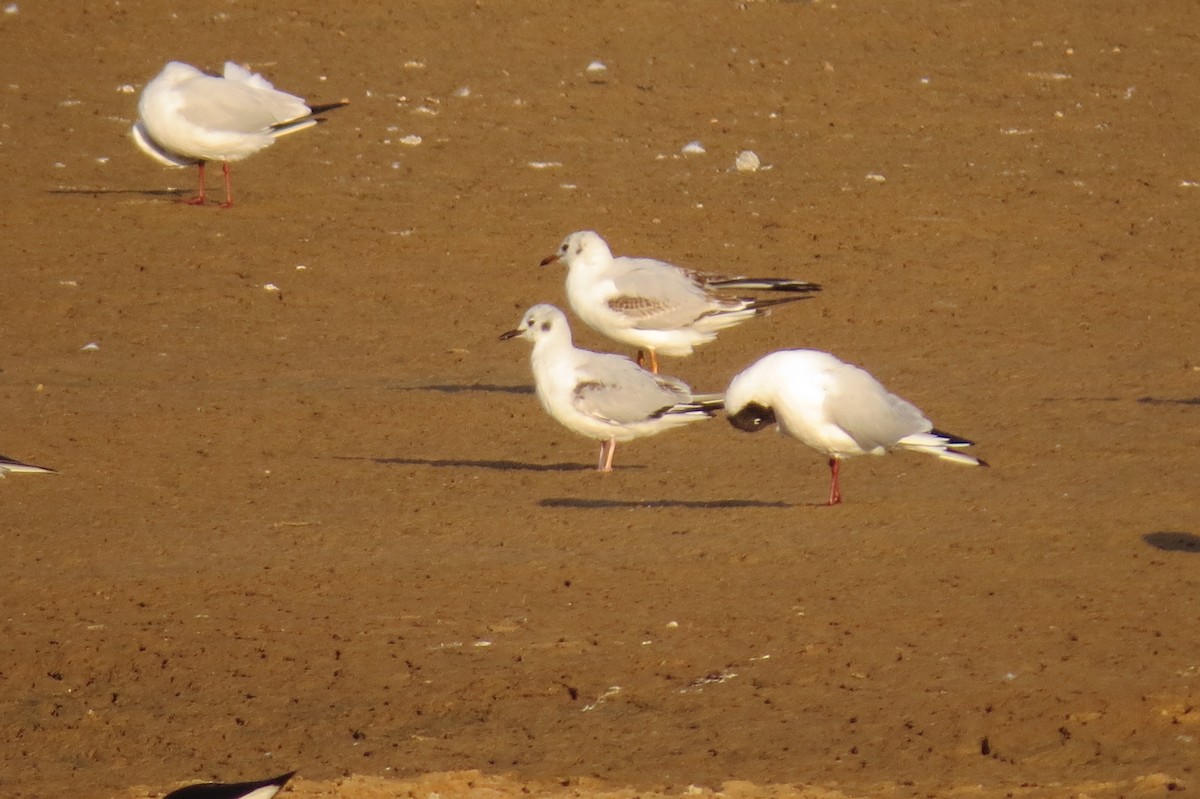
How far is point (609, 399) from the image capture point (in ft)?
31.6

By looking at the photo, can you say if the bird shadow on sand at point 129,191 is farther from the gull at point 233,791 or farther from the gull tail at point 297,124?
the gull at point 233,791

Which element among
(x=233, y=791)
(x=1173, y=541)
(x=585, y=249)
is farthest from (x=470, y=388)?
(x=233, y=791)

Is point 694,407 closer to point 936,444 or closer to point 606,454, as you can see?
point 606,454

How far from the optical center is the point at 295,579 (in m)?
8.01

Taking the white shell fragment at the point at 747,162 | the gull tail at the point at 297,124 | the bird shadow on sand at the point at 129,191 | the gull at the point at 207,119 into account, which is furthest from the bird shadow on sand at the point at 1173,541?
the bird shadow on sand at the point at 129,191

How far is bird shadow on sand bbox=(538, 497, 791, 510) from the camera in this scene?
8.97 metres

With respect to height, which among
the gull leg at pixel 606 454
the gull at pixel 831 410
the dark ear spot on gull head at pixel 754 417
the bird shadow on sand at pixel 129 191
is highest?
the gull at pixel 831 410

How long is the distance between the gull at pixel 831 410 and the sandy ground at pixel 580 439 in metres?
0.31

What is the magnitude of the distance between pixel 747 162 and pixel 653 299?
5.51 metres

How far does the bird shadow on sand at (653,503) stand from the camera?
29.4 ft

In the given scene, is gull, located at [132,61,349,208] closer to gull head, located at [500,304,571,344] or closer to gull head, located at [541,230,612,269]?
gull head, located at [541,230,612,269]

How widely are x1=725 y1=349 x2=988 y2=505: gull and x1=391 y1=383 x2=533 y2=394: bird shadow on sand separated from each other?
113 inches

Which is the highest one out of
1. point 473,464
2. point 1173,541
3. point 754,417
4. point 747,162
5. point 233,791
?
point 233,791

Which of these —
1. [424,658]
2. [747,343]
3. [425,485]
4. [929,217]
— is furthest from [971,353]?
[424,658]
